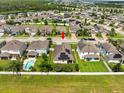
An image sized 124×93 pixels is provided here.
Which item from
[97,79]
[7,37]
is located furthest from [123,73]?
[7,37]

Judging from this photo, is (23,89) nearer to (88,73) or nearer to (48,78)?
(48,78)

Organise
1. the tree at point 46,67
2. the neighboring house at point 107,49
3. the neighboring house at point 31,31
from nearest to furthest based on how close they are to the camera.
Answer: the tree at point 46,67
the neighboring house at point 107,49
the neighboring house at point 31,31

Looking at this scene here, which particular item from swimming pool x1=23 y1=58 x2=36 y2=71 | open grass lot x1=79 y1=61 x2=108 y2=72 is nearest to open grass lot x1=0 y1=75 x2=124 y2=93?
open grass lot x1=79 y1=61 x2=108 y2=72

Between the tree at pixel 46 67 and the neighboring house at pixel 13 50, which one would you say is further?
the neighboring house at pixel 13 50

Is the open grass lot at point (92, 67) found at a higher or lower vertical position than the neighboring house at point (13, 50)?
lower

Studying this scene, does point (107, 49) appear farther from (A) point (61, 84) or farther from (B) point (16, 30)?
(B) point (16, 30)

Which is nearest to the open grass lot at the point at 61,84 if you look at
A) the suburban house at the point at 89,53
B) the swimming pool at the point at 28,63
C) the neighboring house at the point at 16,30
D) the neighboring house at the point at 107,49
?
the swimming pool at the point at 28,63

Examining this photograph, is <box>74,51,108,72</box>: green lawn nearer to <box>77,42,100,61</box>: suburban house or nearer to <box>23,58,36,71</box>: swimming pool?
<box>77,42,100,61</box>: suburban house

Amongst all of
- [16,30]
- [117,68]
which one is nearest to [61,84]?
[117,68]

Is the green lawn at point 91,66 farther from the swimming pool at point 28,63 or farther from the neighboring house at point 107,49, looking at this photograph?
the swimming pool at point 28,63
